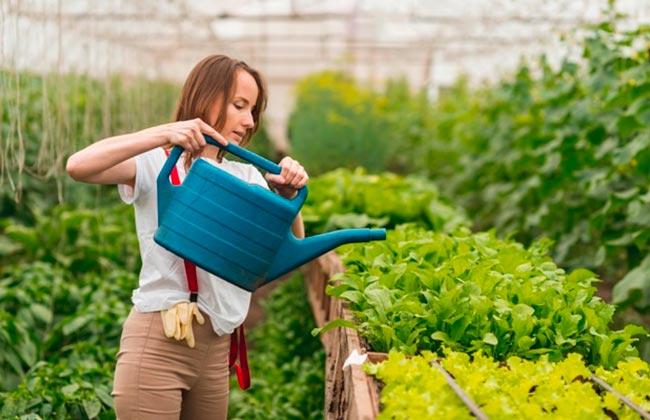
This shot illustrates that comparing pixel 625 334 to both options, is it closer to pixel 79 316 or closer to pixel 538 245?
pixel 538 245

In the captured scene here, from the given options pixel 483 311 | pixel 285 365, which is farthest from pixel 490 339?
pixel 285 365

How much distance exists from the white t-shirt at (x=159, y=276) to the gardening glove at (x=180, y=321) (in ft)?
0.10

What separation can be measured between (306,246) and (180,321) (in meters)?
0.39

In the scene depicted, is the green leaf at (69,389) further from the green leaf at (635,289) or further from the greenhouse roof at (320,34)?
the greenhouse roof at (320,34)

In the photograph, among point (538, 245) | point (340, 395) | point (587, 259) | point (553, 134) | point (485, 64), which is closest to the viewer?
point (340, 395)

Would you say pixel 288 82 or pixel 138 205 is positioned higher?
pixel 138 205

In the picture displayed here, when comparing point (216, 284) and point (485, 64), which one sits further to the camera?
point (485, 64)

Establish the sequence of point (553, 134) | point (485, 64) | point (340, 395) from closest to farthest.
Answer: point (340, 395) → point (553, 134) → point (485, 64)

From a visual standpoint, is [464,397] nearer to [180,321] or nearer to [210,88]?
[180,321]

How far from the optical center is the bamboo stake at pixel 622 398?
6.29 feet

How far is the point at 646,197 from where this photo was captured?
4.23 metres

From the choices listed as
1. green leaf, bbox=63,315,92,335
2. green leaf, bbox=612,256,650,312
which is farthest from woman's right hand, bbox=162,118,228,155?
green leaf, bbox=612,256,650,312

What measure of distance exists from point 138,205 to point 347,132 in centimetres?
944

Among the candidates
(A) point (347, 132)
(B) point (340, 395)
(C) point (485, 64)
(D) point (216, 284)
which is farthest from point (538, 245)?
(C) point (485, 64)
